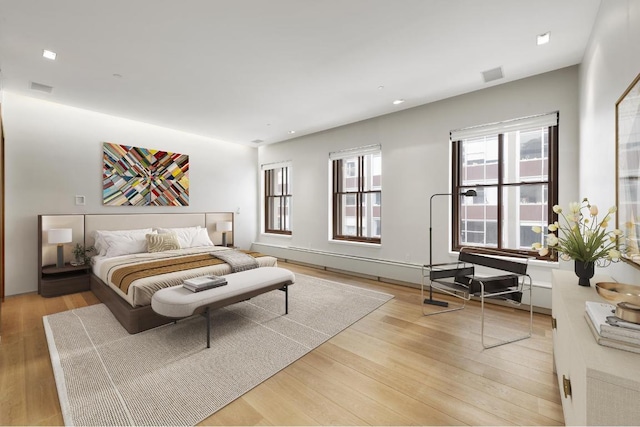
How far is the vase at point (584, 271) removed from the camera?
167 centimetres

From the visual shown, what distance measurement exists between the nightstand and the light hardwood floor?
2.74 feet

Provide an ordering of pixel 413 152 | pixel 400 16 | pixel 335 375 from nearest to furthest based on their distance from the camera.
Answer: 1. pixel 335 375
2. pixel 400 16
3. pixel 413 152

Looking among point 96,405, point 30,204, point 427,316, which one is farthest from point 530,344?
point 30,204

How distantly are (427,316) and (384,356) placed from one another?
1.12 m

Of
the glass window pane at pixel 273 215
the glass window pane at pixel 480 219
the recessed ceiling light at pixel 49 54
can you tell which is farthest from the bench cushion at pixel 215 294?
the glass window pane at pixel 273 215

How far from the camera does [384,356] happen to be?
92.9 inches

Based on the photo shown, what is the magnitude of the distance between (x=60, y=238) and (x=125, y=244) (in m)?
0.76

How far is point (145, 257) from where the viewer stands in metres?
3.93

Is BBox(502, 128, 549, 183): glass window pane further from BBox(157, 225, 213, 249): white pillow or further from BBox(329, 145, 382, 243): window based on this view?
BBox(157, 225, 213, 249): white pillow

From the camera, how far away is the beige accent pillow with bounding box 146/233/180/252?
4.46m

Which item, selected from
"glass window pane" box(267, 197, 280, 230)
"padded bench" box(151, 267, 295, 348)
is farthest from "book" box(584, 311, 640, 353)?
"glass window pane" box(267, 197, 280, 230)

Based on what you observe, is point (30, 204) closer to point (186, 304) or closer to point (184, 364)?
point (186, 304)

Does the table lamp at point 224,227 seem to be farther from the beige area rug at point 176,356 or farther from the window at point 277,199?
the beige area rug at point 176,356

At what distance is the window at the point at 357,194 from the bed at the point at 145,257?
1960mm
